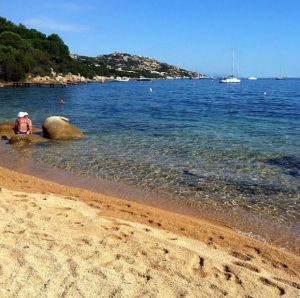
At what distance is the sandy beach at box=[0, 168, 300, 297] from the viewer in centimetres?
508

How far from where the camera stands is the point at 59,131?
63.3 ft

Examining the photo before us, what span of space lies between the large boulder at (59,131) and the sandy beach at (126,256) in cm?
1030

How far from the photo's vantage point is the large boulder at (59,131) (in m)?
19.2

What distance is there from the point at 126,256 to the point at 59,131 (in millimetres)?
14024

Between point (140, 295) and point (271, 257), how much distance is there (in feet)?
9.66

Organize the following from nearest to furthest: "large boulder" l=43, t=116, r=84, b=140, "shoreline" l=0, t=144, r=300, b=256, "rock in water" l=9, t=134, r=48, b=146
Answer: "shoreline" l=0, t=144, r=300, b=256, "rock in water" l=9, t=134, r=48, b=146, "large boulder" l=43, t=116, r=84, b=140

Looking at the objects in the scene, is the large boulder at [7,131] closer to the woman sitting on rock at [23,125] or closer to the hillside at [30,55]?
the woman sitting on rock at [23,125]

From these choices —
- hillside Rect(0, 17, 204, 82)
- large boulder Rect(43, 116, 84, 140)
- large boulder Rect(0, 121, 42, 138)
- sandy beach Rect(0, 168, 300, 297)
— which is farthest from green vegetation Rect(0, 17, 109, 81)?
sandy beach Rect(0, 168, 300, 297)

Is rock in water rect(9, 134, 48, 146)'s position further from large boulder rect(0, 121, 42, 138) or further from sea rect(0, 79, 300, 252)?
large boulder rect(0, 121, 42, 138)

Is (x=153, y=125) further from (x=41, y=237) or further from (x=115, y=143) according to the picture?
(x=41, y=237)

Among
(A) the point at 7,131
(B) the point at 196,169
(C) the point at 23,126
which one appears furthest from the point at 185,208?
(A) the point at 7,131

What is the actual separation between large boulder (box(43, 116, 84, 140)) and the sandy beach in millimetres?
10299

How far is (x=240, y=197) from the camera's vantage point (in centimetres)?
1066

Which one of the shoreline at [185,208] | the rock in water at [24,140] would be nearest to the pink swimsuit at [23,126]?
the rock in water at [24,140]
